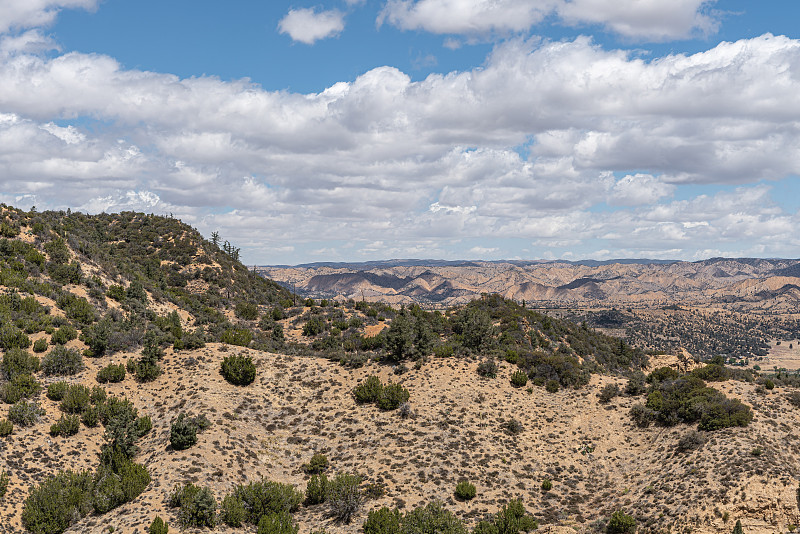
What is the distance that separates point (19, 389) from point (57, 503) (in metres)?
11.7

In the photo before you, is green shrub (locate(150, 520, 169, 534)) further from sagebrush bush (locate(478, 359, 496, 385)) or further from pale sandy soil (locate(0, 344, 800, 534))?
sagebrush bush (locate(478, 359, 496, 385))

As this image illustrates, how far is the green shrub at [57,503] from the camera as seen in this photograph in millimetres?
25625

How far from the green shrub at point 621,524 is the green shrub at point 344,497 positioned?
574 inches

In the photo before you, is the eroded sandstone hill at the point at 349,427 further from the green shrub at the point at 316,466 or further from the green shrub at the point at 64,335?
the green shrub at the point at 316,466

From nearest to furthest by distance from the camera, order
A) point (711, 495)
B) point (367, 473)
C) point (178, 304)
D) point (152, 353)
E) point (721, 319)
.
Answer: point (711, 495) < point (367, 473) < point (152, 353) < point (178, 304) < point (721, 319)

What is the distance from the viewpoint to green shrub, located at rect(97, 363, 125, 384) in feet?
127

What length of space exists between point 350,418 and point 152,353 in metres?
18.4

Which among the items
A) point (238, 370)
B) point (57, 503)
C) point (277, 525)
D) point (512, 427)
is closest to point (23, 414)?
point (57, 503)

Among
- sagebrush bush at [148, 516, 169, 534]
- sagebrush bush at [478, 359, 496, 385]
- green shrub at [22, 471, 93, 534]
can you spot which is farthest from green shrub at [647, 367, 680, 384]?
green shrub at [22, 471, 93, 534]

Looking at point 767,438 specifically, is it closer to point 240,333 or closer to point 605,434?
point 605,434

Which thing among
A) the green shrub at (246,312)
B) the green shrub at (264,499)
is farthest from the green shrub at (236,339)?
the green shrub at (264,499)

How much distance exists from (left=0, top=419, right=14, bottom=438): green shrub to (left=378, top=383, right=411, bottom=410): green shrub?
2527cm

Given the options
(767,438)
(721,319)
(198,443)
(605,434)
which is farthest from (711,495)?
(721,319)

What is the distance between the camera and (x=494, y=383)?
44.1m
